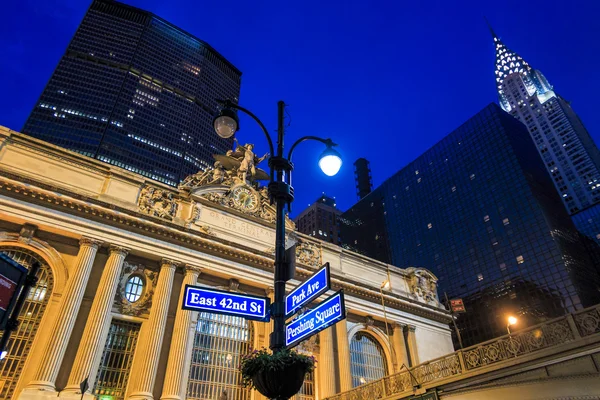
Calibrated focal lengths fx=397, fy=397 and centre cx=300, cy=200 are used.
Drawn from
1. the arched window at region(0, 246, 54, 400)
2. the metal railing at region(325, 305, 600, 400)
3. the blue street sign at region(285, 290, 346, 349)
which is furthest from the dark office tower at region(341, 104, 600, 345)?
the blue street sign at region(285, 290, 346, 349)

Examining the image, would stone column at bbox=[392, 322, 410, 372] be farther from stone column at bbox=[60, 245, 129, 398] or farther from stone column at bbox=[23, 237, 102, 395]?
stone column at bbox=[23, 237, 102, 395]

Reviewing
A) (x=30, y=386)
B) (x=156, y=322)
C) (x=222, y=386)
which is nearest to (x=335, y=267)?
(x=222, y=386)

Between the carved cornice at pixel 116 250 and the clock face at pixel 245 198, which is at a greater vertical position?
the clock face at pixel 245 198

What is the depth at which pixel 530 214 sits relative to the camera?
72438 mm

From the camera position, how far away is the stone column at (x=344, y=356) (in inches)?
1123

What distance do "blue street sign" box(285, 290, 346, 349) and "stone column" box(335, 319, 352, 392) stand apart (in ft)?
75.5

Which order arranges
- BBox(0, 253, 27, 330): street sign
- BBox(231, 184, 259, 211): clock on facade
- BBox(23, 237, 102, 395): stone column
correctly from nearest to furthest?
BBox(0, 253, 27, 330): street sign
BBox(23, 237, 102, 395): stone column
BBox(231, 184, 259, 211): clock on facade

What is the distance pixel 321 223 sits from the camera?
124 meters

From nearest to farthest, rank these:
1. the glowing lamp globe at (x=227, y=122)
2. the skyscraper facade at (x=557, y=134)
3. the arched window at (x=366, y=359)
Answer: the glowing lamp globe at (x=227, y=122)
the arched window at (x=366, y=359)
the skyscraper facade at (x=557, y=134)

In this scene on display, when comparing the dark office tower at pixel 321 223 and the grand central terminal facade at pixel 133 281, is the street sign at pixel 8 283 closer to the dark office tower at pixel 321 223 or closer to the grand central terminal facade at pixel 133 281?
the grand central terminal facade at pixel 133 281

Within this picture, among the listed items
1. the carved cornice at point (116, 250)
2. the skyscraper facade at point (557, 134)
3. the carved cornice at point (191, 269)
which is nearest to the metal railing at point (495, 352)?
the carved cornice at point (191, 269)

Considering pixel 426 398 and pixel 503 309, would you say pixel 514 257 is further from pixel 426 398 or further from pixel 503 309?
pixel 426 398

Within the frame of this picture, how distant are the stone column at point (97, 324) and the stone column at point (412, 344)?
965 inches

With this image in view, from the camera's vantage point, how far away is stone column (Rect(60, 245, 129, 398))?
1978 cm
